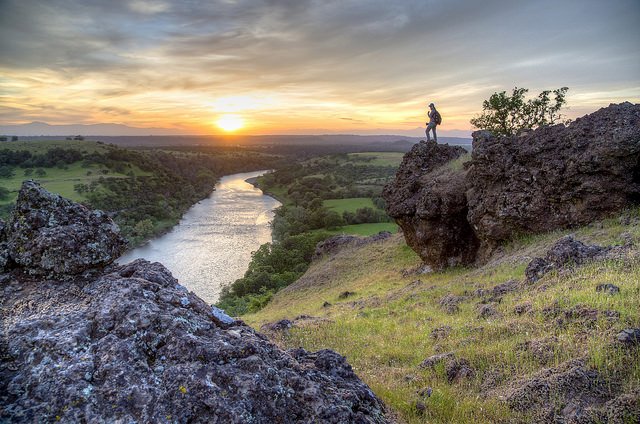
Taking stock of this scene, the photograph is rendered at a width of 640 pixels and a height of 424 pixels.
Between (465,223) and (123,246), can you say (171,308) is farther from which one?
(465,223)

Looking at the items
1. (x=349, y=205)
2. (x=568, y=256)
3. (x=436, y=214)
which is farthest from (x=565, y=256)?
(x=349, y=205)

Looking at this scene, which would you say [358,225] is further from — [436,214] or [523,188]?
[523,188]

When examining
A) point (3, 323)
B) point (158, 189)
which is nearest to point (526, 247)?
point (3, 323)

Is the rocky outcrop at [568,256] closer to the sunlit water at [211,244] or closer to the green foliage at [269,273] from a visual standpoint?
the green foliage at [269,273]

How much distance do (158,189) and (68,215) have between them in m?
98.8

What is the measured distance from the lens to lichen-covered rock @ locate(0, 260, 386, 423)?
11.8 feet

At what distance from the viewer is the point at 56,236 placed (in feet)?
17.9

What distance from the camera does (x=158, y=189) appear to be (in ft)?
319

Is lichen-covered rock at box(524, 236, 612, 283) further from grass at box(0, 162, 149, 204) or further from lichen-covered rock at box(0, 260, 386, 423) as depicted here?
grass at box(0, 162, 149, 204)

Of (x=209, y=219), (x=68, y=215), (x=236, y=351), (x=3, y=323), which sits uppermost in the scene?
(x=68, y=215)

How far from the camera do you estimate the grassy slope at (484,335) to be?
582 centimetres

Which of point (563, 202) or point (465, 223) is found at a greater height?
point (563, 202)

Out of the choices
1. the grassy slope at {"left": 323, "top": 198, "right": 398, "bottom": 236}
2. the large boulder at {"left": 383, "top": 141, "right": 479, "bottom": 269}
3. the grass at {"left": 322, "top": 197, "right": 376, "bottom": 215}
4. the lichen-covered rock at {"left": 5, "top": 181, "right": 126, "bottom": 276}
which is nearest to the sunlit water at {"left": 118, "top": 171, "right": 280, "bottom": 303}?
the grass at {"left": 322, "top": 197, "right": 376, "bottom": 215}

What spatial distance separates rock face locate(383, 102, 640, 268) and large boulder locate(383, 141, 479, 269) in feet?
0.18
